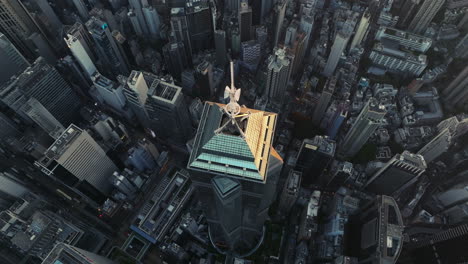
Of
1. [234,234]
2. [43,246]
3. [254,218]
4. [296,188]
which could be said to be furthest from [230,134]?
[43,246]

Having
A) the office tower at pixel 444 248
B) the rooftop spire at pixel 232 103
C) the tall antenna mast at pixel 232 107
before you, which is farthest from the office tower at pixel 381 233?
the rooftop spire at pixel 232 103

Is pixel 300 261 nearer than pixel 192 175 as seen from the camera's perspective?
No

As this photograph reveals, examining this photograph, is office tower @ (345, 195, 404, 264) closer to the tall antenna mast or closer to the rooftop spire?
the tall antenna mast

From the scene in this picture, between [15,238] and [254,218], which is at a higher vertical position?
[254,218]

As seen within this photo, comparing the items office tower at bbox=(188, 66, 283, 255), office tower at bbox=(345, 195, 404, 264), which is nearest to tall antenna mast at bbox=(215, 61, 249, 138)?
office tower at bbox=(188, 66, 283, 255)

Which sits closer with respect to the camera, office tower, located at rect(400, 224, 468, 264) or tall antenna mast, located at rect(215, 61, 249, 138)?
tall antenna mast, located at rect(215, 61, 249, 138)

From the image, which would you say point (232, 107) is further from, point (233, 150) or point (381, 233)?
point (381, 233)

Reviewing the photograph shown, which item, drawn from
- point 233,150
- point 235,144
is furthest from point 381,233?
point 235,144

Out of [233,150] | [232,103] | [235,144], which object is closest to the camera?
[232,103]

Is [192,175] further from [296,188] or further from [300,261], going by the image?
[300,261]
